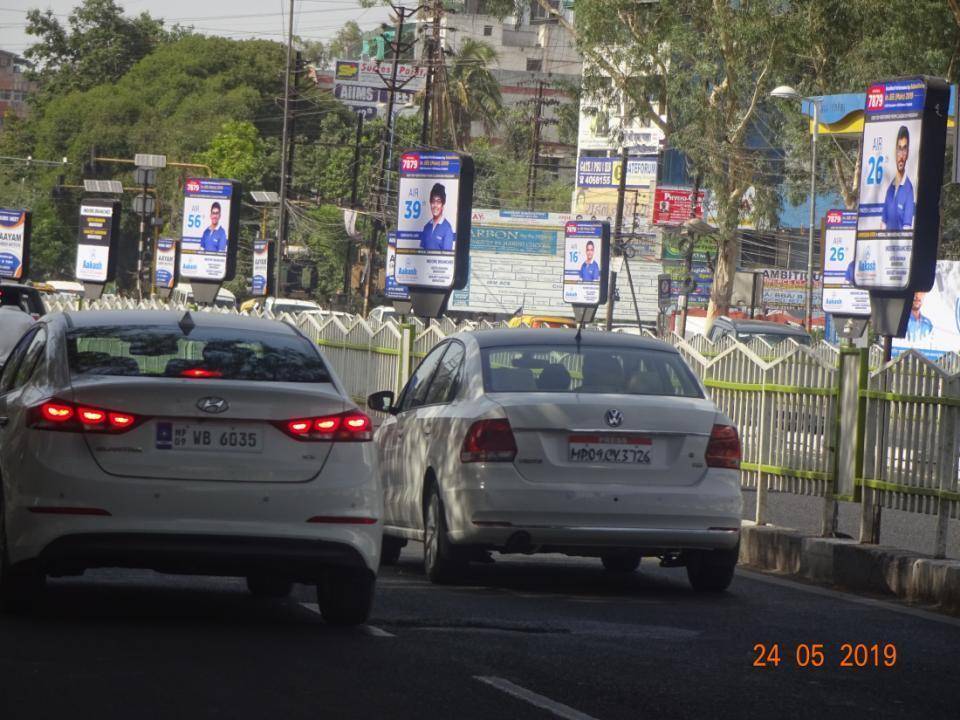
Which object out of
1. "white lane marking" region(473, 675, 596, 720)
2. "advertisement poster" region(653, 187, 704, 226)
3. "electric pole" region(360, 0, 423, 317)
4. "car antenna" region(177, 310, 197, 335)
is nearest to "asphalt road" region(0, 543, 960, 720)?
"white lane marking" region(473, 675, 596, 720)

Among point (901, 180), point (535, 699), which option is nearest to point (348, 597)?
point (535, 699)

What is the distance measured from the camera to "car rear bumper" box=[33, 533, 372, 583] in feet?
26.7

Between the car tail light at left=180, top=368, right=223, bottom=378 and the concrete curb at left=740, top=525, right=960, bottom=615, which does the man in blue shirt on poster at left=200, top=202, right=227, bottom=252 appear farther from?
the car tail light at left=180, top=368, right=223, bottom=378

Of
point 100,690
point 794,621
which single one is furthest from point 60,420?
point 794,621

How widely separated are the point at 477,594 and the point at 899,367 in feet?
10.8

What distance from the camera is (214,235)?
135 feet

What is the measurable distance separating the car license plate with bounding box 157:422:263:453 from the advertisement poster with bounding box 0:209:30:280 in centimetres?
4667

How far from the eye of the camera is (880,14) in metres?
46.5

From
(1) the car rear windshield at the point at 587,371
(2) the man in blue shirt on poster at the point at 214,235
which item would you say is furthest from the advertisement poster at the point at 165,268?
(1) the car rear windshield at the point at 587,371

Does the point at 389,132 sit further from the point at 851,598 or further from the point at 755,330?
the point at 851,598

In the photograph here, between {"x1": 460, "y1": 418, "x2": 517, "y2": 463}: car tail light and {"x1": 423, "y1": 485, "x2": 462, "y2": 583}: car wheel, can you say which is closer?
{"x1": 460, "y1": 418, "x2": 517, "y2": 463}: car tail light

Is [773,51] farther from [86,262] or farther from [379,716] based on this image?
[379,716]

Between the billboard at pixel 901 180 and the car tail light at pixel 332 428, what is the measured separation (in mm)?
A: 8002

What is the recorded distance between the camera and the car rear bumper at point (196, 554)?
8141 millimetres
